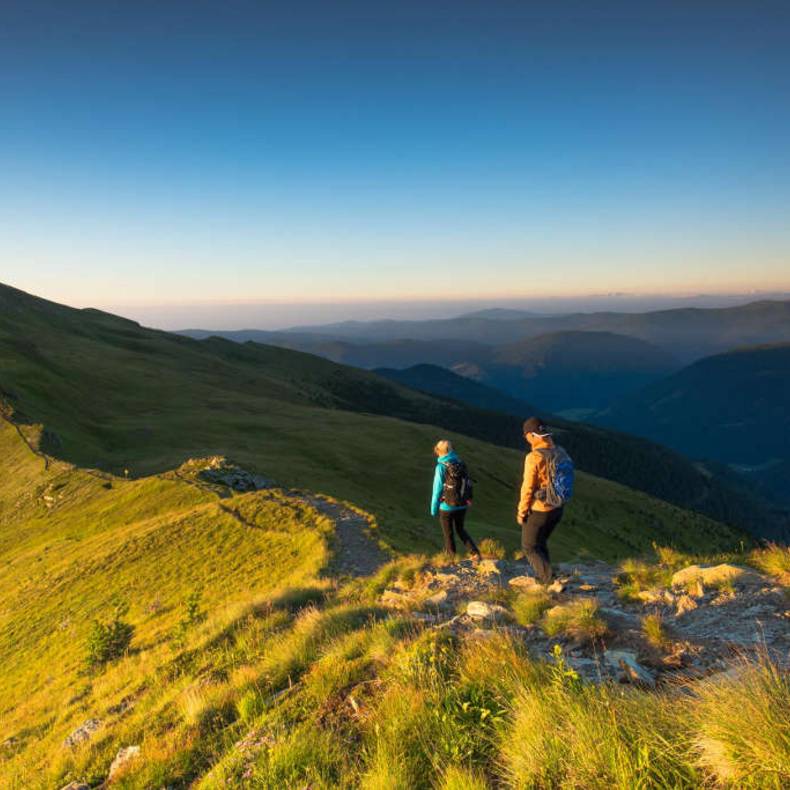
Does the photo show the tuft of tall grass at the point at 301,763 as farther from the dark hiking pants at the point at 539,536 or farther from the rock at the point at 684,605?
the dark hiking pants at the point at 539,536

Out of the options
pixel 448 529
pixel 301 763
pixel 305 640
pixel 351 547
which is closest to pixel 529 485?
pixel 448 529

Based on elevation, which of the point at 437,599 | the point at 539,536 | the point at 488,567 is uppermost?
the point at 539,536

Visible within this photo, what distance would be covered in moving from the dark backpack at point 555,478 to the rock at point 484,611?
266 centimetres

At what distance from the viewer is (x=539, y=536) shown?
1045 cm

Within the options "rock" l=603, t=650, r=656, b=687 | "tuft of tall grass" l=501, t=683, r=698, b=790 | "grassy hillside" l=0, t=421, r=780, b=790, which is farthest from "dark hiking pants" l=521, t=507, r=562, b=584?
"tuft of tall grass" l=501, t=683, r=698, b=790

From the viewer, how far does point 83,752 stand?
6.94m

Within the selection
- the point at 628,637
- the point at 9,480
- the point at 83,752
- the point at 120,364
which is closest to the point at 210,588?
the point at 83,752

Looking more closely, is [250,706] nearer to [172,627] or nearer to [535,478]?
[535,478]

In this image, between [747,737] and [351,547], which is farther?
[351,547]

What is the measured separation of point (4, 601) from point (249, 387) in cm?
9338

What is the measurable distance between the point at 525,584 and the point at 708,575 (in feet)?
11.0

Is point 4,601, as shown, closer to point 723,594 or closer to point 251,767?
point 251,767

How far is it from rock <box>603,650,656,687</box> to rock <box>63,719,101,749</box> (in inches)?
302

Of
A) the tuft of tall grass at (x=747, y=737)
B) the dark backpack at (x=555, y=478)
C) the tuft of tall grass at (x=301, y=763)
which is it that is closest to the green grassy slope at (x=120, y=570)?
the tuft of tall grass at (x=301, y=763)
